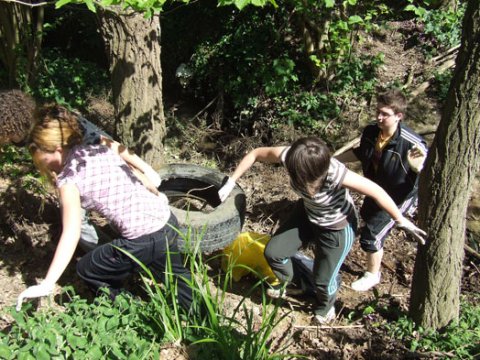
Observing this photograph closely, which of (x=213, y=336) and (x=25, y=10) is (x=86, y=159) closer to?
(x=213, y=336)

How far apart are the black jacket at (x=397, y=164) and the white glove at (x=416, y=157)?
4 cm

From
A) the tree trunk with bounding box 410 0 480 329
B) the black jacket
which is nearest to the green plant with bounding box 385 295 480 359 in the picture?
the tree trunk with bounding box 410 0 480 329

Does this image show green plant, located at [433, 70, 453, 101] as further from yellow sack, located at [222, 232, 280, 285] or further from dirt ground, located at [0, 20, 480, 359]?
yellow sack, located at [222, 232, 280, 285]

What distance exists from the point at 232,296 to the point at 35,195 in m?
2.02

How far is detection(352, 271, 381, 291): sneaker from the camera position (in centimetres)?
380

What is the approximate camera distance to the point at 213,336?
276 centimetres

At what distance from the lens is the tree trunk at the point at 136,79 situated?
12.9 ft

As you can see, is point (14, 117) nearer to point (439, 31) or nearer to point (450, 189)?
point (450, 189)

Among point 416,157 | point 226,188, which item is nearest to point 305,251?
point 226,188

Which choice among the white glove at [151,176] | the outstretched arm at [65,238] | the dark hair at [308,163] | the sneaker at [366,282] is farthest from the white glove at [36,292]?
the sneaker at [366,282]

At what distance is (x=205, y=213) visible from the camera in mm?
3891

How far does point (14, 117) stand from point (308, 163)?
1690 millimetres

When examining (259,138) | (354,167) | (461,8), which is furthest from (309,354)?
(461,8)

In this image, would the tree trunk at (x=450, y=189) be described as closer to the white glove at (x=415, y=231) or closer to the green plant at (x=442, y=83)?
the white glove at (x=415, y=231)
